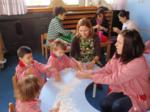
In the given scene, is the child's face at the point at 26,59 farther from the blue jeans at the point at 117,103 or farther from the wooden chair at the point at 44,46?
the wooden chair at the point at 44,46

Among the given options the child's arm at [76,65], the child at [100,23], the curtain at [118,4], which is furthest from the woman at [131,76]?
the curtain at [118,4]

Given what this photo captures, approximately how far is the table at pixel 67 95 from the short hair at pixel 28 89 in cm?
15

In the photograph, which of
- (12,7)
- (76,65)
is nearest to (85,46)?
(76,65)

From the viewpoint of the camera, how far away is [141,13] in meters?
4.54

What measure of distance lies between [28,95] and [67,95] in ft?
1.12

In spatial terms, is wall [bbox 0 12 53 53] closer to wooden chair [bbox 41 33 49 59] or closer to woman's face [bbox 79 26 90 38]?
wooden chair [bbox 41 33 49 59]

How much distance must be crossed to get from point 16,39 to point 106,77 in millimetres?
2765

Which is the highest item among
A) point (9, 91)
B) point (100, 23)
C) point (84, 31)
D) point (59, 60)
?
point (84, 31)

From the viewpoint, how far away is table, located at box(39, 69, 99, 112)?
1.62 metres

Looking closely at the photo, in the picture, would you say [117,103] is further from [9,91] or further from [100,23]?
[100,23]

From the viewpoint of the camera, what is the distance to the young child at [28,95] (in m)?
1.54

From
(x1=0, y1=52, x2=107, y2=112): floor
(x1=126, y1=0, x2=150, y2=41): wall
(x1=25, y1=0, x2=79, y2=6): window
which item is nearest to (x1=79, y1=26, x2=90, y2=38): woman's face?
(x1=0, y1=52, x2=107, y2=112): floor

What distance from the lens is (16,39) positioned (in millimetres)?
4223

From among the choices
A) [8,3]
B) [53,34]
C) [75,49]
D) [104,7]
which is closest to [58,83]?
[75,49]
